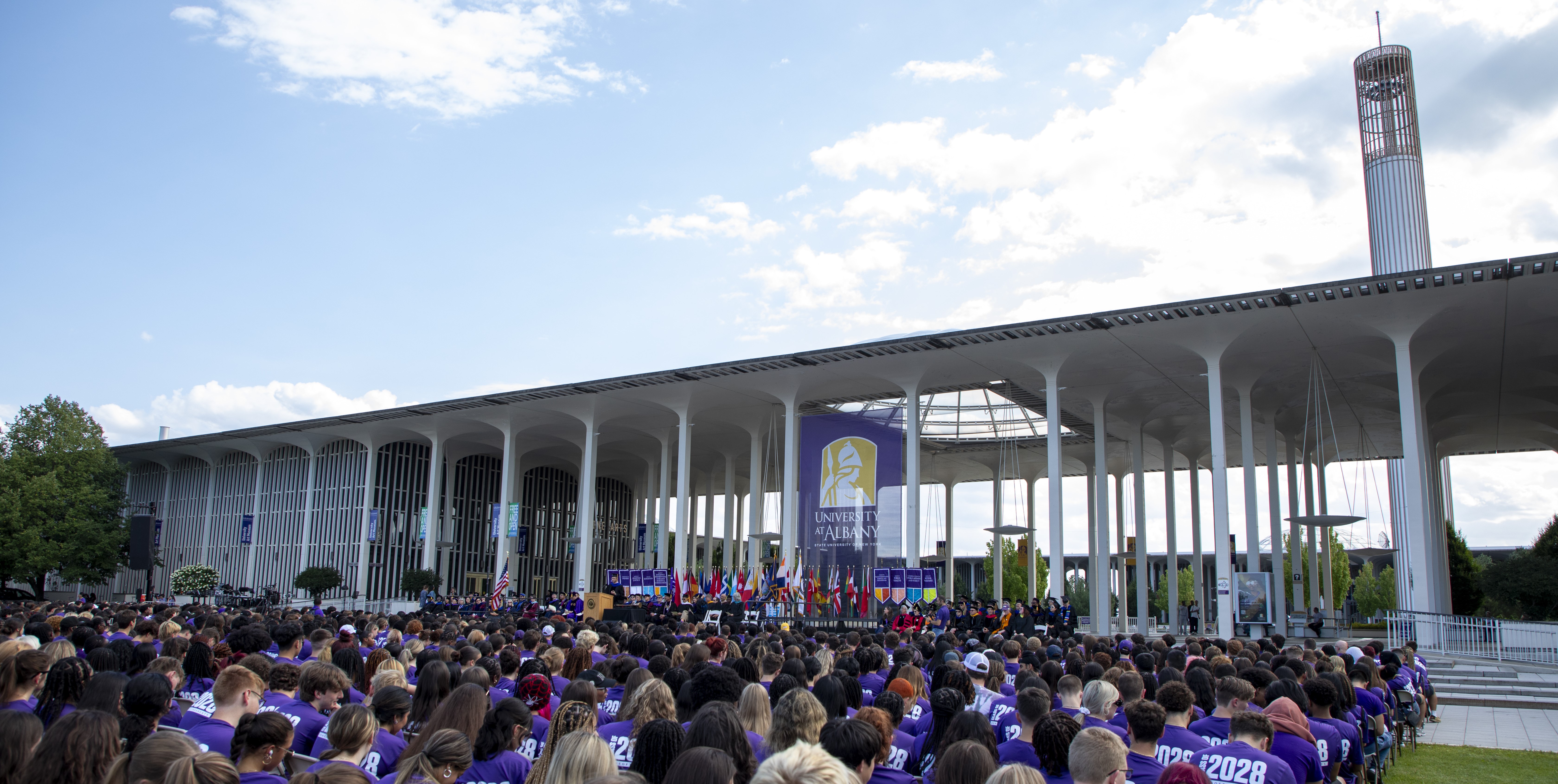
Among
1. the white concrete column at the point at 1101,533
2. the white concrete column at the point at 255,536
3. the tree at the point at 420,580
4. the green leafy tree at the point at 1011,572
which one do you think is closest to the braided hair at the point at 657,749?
the white concrete column at the point at 1101,533

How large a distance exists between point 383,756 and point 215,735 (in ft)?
2.91

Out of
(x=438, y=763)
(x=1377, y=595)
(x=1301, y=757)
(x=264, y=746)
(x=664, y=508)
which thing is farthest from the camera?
(x=1377, y=595)

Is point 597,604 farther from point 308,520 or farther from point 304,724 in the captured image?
point 308,520

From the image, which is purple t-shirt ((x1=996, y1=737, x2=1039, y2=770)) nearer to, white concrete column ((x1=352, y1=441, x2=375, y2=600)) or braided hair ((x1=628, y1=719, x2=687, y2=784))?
braided hair ((x1=628, y1=719, x2=687, y2=784))

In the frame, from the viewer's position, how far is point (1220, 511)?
2550 cm

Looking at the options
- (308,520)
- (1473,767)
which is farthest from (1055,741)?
(308,520)

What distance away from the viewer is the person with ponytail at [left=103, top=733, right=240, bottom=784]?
3.05 metres

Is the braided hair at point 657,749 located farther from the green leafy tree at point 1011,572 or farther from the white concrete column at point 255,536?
the green leafy tree at point 1011,572

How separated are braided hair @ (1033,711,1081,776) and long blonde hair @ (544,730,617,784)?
2.14 meters

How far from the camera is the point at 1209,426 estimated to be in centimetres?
3906

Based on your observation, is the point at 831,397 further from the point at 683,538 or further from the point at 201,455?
the point at 201,455

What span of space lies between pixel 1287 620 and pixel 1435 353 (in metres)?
9.76

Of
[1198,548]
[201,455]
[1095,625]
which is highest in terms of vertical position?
[201,455]

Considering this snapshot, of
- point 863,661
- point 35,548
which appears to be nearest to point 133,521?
point 35,548
